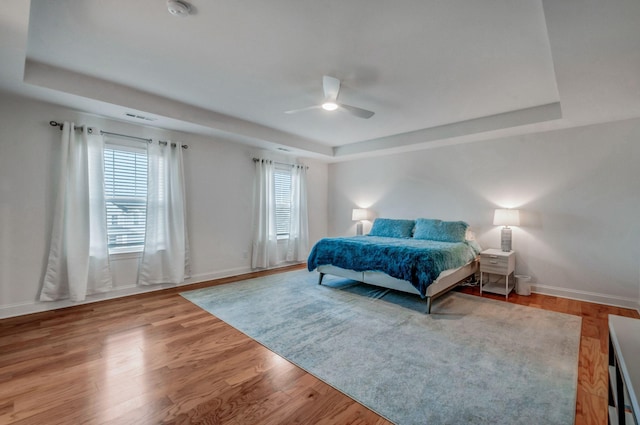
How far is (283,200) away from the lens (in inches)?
229

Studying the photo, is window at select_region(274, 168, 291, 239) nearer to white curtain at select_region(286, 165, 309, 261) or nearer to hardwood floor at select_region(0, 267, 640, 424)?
white curtain at select_region(286, 165, 309, 261)

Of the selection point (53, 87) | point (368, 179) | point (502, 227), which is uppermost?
point (53, 87)

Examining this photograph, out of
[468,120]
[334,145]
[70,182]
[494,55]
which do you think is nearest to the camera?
[494,55]

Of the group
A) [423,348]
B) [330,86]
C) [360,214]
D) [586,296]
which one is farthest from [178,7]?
[586,296]

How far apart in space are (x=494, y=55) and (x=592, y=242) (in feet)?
9.62

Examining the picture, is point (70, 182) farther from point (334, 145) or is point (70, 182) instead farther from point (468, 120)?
point (468, 120)

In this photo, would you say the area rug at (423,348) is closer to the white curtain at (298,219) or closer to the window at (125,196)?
the window at (125,196)

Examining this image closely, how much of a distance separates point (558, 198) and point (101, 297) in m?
6.22

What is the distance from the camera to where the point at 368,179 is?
6051mm

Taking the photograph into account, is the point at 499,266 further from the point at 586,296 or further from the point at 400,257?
the point at 400,257

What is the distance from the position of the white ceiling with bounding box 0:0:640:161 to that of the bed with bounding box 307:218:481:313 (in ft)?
5.35

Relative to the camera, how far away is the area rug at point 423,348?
1758 millimetres

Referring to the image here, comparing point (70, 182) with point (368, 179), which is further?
point (368, 179)

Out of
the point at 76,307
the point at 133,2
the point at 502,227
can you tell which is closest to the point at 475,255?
the point at 502,227
